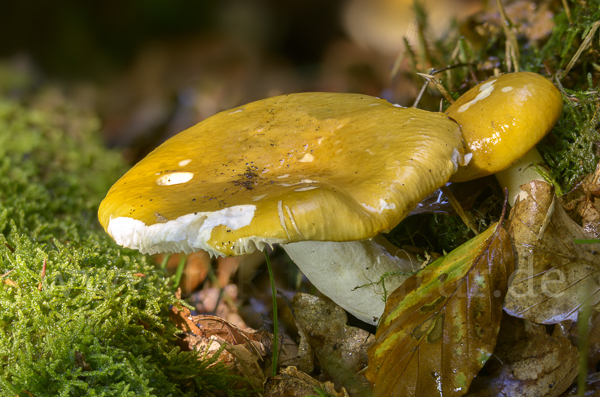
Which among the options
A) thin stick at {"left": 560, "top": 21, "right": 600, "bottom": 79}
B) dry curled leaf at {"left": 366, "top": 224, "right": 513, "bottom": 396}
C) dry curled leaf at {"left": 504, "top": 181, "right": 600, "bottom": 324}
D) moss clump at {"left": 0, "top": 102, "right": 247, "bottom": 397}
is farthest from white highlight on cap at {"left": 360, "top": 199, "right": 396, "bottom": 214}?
thin stick at {"left": 560, "top": 21, "right": 600, "bottom": 79}

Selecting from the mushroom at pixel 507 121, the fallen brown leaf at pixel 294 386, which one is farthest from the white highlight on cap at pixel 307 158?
the fallen brown leaf at pixel 294 386

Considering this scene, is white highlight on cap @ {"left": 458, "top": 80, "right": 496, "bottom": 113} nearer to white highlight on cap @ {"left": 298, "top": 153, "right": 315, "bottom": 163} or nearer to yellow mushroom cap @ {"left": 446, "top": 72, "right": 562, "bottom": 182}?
yellow mushroom cap @ {"left": 446, "top": 72, "right": 562, "bottom": 182}

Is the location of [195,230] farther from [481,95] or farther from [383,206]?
[481,95]

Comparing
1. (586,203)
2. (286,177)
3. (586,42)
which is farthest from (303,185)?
(586,42)

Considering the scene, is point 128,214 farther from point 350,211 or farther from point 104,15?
point 104,15

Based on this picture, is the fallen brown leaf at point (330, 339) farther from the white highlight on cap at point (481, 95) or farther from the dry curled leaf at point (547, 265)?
the white highlight on cap at point (481, 95)

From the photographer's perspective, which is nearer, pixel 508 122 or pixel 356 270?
pixel 508 122
